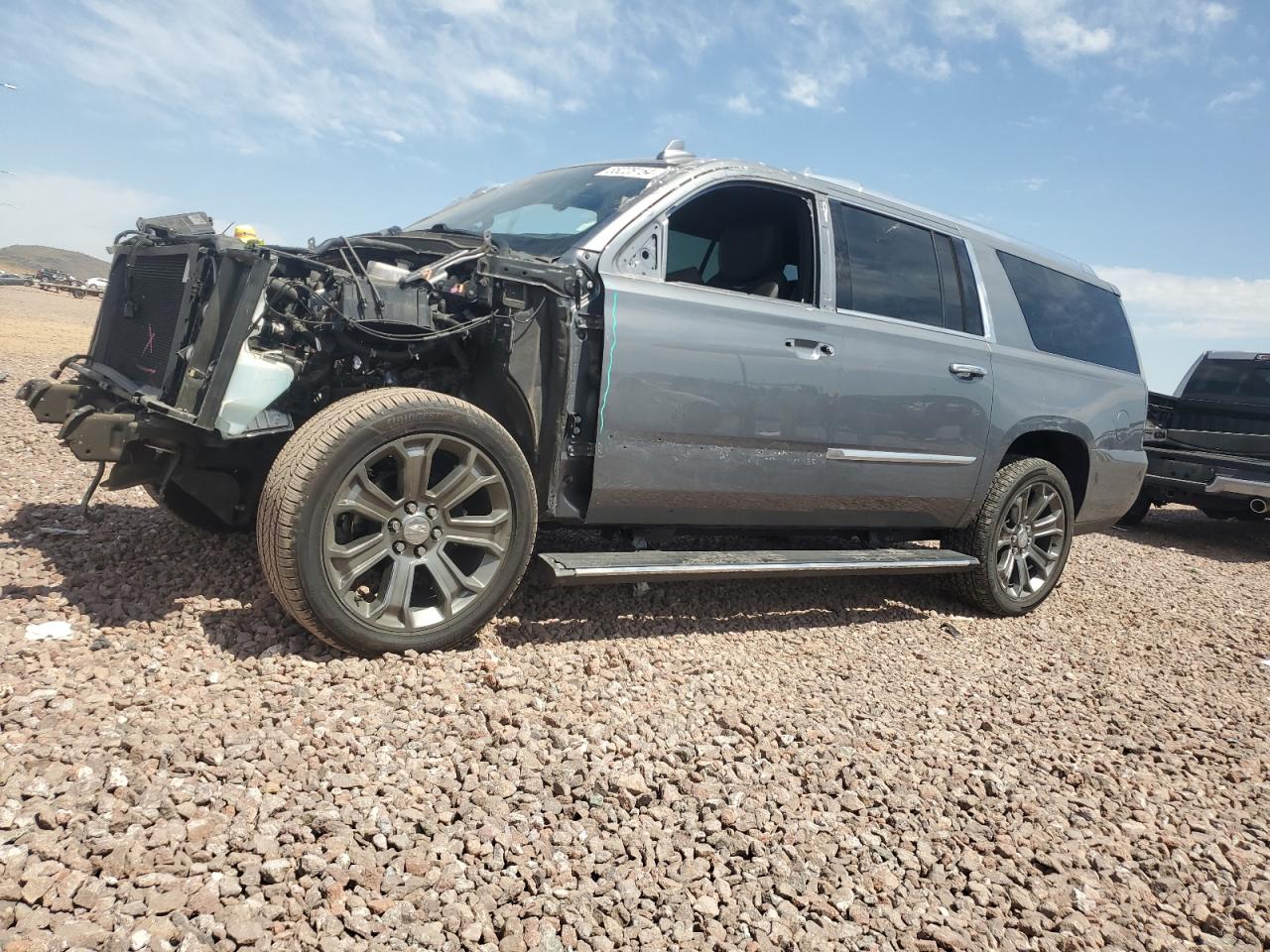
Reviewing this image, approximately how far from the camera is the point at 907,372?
167 inches

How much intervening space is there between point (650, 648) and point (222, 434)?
182 cm

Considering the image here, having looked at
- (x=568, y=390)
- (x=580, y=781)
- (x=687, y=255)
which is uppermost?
(x=687, y=255)

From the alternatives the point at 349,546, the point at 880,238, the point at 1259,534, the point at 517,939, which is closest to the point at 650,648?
the point at 349,546

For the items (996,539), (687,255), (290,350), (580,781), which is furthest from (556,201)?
(996,539)

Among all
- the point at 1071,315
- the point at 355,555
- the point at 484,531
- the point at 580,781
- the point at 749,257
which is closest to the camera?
the point at 580,781

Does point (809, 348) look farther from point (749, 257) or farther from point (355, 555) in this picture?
point (355, 555)

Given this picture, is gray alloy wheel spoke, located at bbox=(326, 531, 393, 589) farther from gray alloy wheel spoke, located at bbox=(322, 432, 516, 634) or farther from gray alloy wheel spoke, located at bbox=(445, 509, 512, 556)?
gray alloy wheel spoke, located at bbox=(445, 509, 512, 556)

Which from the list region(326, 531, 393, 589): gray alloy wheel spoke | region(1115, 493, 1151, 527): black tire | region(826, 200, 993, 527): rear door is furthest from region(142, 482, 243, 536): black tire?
region(1115, 493, 1151, 527): black tire

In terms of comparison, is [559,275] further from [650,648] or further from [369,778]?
[369,778]

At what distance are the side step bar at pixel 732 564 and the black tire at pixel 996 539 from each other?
0.16 meters

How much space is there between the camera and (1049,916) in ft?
7.04

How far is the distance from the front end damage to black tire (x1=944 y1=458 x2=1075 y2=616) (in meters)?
2.54

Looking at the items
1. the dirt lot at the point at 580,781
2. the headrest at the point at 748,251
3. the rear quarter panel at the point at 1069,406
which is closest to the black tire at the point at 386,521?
the dirt lot at the point at 580,781

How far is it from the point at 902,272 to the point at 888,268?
0.41 ft
